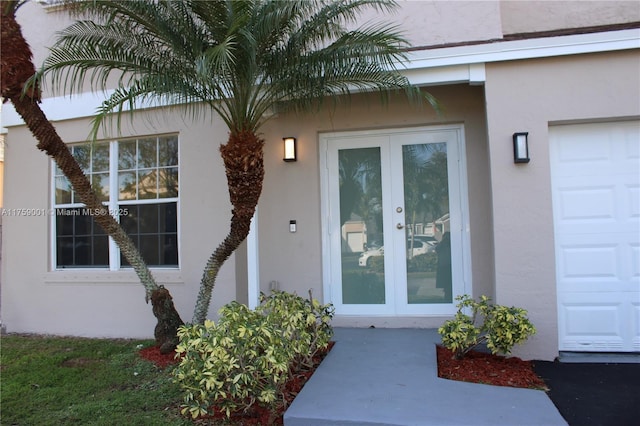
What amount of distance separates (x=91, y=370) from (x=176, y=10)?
404 cm

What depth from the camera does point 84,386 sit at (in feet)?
13.9

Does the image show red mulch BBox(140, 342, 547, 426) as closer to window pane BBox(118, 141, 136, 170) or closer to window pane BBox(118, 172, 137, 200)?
window pane BBox(118, 172, 137, 200)

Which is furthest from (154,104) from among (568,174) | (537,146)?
(568,174)

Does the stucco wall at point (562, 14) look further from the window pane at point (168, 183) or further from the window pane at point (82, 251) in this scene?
the window pane at point (82, 251)

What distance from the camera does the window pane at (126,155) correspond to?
6.29 m

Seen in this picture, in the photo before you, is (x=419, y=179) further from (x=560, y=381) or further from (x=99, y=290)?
(x=99, y=290)

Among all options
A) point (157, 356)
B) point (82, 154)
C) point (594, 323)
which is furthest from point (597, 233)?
point (82, 154)

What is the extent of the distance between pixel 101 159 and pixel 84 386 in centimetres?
359

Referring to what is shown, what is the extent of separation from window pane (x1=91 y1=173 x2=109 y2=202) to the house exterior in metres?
0.04

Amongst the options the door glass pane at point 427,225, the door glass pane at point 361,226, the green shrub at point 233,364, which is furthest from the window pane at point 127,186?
the door glass pane at point 427,225

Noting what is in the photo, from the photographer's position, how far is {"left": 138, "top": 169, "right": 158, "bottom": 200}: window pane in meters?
6.16

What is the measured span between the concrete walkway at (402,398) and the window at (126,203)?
3.22 meters

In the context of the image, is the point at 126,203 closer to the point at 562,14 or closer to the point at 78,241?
the point at 78,241

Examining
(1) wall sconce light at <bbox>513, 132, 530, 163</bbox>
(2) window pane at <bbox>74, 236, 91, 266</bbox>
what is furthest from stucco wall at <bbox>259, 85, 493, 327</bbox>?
(2) window pane at <bbox>74, 236, 91, 266</bbox>
